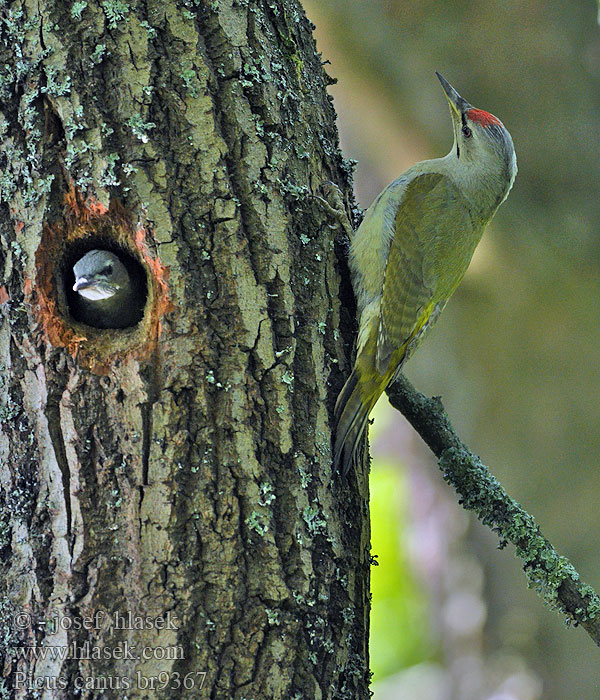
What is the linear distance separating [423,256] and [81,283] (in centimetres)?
144

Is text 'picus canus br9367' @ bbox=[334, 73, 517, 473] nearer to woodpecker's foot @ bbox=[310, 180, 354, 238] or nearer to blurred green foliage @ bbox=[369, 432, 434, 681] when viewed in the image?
woodpecker's foot @ bbox=[310, 180, 354, 238]

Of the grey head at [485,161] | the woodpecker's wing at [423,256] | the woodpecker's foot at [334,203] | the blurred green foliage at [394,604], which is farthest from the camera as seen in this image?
the blurred green foliage at [394,604]

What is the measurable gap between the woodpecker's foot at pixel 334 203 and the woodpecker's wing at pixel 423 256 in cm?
41

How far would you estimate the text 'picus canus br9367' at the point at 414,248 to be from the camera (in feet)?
8.31

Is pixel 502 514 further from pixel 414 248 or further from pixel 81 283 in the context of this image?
pixel 81 283

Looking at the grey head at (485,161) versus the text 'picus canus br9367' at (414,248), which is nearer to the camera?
the text 'picus canus br9367' at (414,248)

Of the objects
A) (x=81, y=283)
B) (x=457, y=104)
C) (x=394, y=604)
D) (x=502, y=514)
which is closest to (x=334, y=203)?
(x=81, y=283)

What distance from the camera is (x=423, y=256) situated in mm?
3186

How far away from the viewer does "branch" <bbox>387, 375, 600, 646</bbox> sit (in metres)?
2.28

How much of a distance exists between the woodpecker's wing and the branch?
1.10 feet

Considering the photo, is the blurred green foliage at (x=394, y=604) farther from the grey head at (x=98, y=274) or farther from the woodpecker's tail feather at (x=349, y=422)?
the grey head at (x=98, y=274)

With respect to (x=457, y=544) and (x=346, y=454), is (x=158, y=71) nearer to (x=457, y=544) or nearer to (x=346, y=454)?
(x=346, y=454)

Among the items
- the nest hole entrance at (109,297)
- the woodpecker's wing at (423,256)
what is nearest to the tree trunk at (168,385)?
the nest hole entrance at (109,297)

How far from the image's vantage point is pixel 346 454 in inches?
89.4
